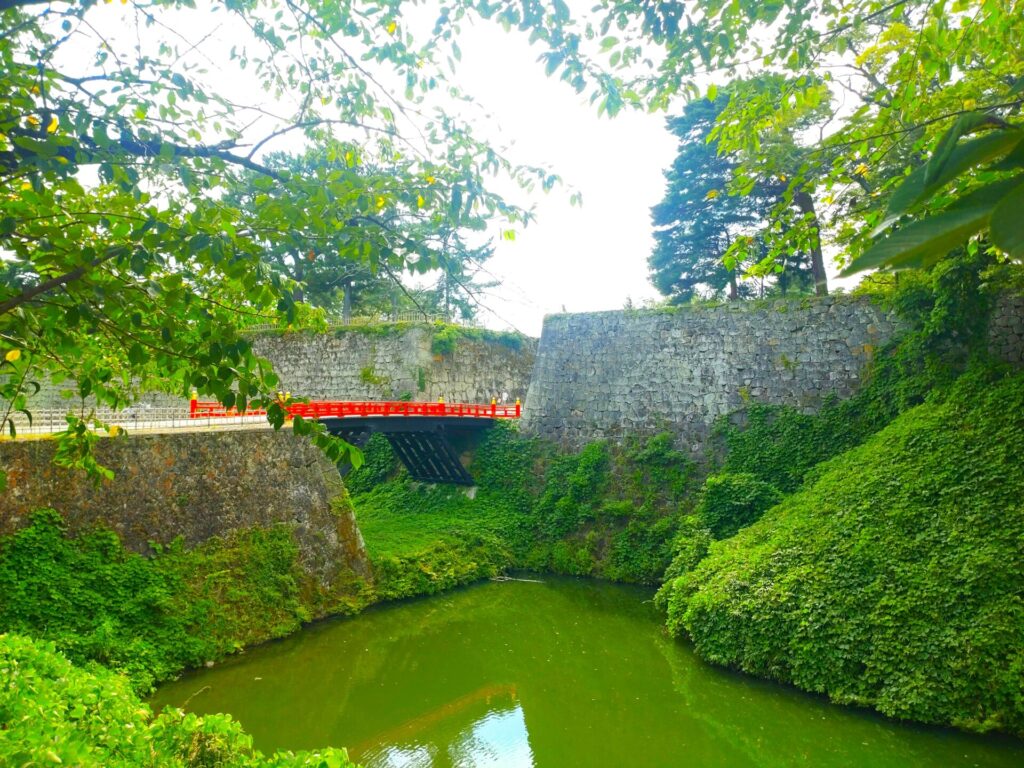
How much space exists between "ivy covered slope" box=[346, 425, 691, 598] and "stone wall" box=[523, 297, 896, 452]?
2.03 ft

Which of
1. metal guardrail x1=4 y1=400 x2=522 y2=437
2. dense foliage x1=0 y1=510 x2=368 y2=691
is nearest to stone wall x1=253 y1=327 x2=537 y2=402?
metal guardrail x1=4 y1=400 x2=522 y2=437

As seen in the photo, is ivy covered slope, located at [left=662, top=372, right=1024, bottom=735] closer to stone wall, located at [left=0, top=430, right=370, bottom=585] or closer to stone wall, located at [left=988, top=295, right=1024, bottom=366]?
stone wall, located at [left=988, top=295, right=1024, bottom=366]

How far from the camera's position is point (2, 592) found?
694 cm

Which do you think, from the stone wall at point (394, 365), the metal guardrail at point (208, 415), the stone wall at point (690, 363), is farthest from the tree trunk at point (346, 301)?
the stone wall at point (690, 363)

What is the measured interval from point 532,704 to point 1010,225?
26.2ft

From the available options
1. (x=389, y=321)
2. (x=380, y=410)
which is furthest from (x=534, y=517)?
(x=389, y=321)

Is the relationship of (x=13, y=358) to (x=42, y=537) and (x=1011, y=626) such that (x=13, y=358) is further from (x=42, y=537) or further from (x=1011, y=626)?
(x=1011, y=626)

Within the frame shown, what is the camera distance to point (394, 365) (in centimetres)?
1739

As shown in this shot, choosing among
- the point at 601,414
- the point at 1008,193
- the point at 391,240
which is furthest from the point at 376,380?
the point at 1008,193

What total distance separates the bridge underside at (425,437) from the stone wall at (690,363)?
65.0 inches

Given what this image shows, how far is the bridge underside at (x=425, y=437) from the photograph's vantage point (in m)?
13.0

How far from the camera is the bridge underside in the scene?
13.0 m

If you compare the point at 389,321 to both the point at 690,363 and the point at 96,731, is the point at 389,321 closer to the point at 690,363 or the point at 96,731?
the point at 690,363

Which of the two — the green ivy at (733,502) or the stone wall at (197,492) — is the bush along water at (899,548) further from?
the stone wall at (197,492)
